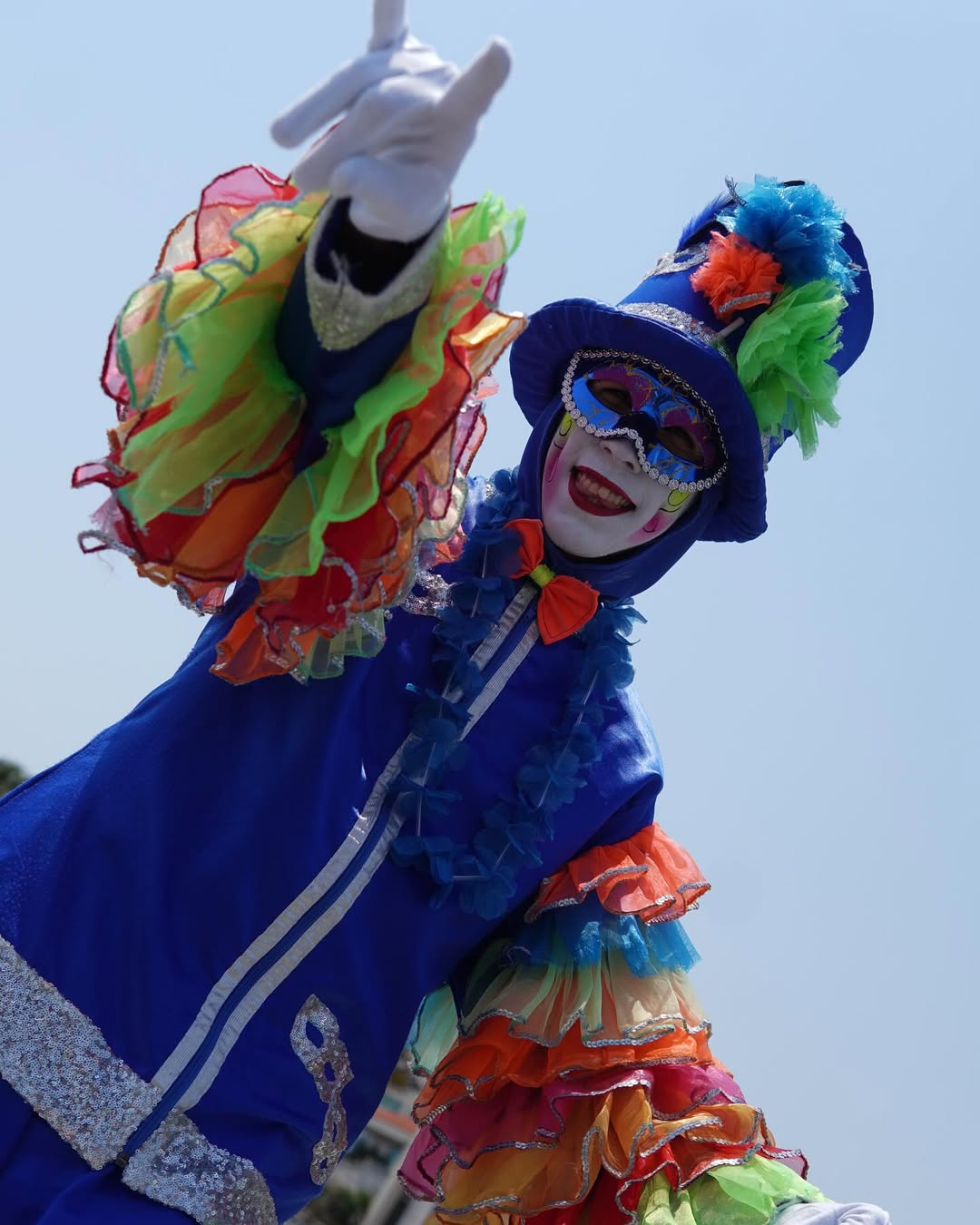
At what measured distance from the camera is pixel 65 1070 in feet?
8.46

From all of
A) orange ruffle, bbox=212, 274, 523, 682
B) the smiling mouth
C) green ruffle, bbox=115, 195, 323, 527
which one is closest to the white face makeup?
the smiling mouth

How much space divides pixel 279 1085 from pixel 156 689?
733mm

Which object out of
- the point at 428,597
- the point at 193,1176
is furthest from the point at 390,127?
the point at 193,1176

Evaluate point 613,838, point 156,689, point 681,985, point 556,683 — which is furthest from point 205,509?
point 681,985

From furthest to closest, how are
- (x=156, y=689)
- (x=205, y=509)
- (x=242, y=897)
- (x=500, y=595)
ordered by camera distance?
(x=500, y=595)
(x=156, y=689)
(x=242, y=897)
(x=205, y=509)

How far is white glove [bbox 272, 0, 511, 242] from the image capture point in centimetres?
220

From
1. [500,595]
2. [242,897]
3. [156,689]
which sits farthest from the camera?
[500,595]

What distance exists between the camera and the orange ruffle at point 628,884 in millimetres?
3139

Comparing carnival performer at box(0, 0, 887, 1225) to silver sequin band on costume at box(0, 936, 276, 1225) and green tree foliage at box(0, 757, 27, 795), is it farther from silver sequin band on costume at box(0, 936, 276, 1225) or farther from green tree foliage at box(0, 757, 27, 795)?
green tree foliage at box(0, 757, 27, 795)

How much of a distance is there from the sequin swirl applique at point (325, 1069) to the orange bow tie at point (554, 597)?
2.81ft

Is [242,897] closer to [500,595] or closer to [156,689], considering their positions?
[156,689]

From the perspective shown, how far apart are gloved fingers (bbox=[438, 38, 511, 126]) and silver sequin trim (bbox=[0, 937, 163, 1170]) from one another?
1495 mm

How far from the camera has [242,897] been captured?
2742 mm

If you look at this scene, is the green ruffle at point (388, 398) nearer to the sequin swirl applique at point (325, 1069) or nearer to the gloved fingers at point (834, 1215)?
the sequin swirl applique at point (325, 1069)
